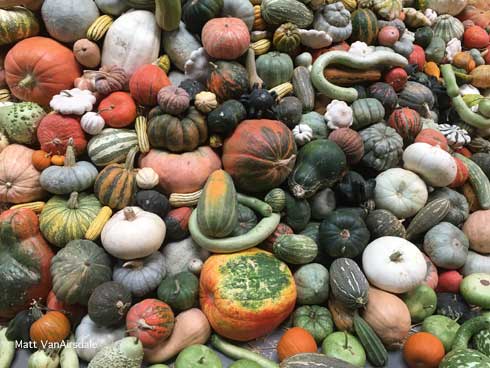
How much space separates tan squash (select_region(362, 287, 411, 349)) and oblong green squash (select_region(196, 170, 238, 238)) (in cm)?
110

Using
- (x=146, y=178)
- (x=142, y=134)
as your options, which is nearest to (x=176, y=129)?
(x=142, y=134)

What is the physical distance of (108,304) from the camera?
2535 mm

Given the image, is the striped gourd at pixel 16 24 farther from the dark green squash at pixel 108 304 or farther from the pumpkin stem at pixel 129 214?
the dark green squash at pixel 108 304

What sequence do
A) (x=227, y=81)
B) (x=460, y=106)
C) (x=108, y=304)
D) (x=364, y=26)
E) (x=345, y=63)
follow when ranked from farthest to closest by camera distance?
(x=460, y=106)
(x=364, y=26)
(x=345, y=63)
(x=227, y=81)
(x=108, y=304)

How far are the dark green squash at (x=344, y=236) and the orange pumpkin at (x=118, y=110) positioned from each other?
5.62ft

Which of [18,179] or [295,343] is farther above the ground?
[18,179]

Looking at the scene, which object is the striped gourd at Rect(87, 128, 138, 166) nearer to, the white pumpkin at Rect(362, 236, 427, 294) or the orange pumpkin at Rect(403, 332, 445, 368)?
the white pumpkin at Rect(362, 236, 427, 294)

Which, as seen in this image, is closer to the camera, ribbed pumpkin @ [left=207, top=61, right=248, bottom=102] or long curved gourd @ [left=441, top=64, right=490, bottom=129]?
ribbed pumpkin @ [left=207, top=61, right=248, bottom=102]

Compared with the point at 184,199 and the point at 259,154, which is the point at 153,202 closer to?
the point at 184,199

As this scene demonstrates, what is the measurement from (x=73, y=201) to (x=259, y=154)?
1.36m

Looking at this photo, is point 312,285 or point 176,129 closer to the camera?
point 312,285

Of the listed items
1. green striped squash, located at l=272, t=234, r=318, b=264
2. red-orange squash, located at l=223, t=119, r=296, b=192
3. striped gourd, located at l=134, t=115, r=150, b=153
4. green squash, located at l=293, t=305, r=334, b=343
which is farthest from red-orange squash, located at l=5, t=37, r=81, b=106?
green squash, located at l=293, t=305, r=334, b=343

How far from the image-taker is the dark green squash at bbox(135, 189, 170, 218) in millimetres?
2924

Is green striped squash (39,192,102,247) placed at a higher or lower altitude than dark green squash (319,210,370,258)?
lower
